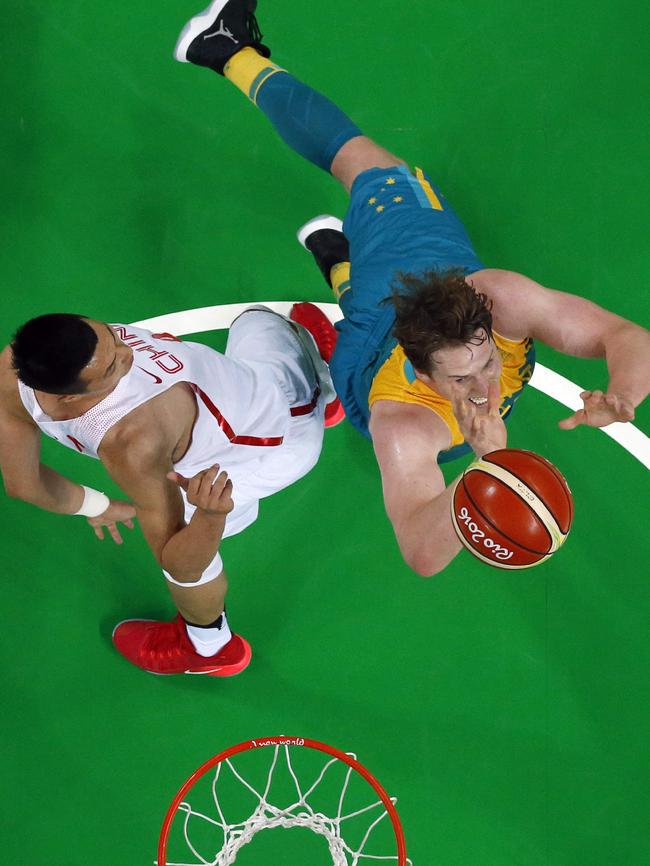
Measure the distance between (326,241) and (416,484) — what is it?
6.45ft

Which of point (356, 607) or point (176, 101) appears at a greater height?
point (176, 101)

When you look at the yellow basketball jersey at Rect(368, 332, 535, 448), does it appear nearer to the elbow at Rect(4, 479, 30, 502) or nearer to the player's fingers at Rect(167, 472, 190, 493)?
the player's fingers at Rect(167, 472, 190, 493)

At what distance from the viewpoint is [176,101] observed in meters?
5.05

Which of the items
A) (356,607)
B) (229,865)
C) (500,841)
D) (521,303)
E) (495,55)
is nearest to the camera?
(521,303)

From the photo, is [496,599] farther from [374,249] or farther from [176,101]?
[176,101]

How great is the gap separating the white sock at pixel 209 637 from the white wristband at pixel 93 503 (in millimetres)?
680

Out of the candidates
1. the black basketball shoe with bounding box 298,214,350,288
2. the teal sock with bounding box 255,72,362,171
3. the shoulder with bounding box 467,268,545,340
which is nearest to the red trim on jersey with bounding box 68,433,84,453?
the shoulder with bounding box 467,268,545,340

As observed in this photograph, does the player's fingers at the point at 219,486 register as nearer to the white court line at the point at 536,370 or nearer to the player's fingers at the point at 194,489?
the player's fingers at the point at 194,489

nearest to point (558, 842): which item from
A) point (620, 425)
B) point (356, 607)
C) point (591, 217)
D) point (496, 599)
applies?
point (496, 599)

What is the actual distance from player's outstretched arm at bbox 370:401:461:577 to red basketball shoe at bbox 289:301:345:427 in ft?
3.51

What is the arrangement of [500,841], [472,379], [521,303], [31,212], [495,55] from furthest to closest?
[495,55] → [31,212] → [500,841] → [521,303] → [472,379]

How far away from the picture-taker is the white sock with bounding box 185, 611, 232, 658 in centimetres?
413

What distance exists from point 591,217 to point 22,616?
3764 mm

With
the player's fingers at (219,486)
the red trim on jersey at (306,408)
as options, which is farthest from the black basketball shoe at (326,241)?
the player's fingers at (219,486)
